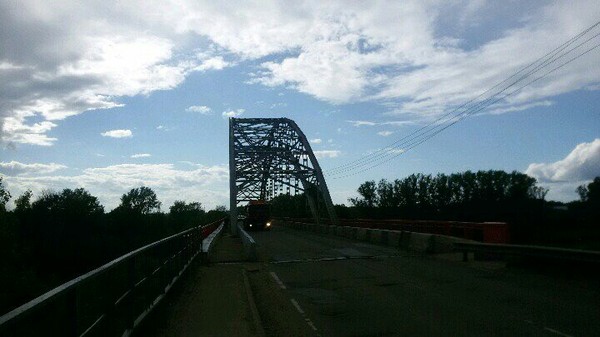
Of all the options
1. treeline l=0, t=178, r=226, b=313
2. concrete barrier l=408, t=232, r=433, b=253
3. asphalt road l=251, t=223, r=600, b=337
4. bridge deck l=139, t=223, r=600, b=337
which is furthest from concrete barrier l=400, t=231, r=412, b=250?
treeline l=0, t=178, r=226, b=313

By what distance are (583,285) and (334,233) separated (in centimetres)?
3333

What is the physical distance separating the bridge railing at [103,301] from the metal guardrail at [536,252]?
970cm

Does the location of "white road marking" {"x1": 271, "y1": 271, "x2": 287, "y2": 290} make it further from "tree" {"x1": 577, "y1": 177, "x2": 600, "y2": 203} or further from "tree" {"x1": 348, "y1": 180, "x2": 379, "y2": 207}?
"tree" {"x1": 348, "y1": 180, "x2": 379, "y2": 207}

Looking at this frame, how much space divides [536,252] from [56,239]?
5310 cm

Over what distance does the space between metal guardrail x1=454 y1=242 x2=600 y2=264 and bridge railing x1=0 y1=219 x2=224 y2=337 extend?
31.8 ft

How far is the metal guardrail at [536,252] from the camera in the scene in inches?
Result: 539

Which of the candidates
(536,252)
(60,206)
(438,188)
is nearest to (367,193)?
(438,188)

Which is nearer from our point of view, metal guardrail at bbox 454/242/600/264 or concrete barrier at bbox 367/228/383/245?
metal guardrail at bbox 454/242/600/264

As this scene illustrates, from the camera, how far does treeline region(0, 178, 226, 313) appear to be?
43375mm

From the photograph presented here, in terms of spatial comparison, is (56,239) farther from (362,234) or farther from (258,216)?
(362,234)

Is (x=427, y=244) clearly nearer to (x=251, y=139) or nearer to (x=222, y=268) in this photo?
(x=222, y=268)

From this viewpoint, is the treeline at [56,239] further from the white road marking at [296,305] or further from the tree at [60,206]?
the white road marking at [296,305]

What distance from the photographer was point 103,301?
634 cm

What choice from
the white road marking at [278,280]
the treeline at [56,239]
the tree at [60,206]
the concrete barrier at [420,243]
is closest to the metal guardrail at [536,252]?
the concrete barrier at [420,243]
